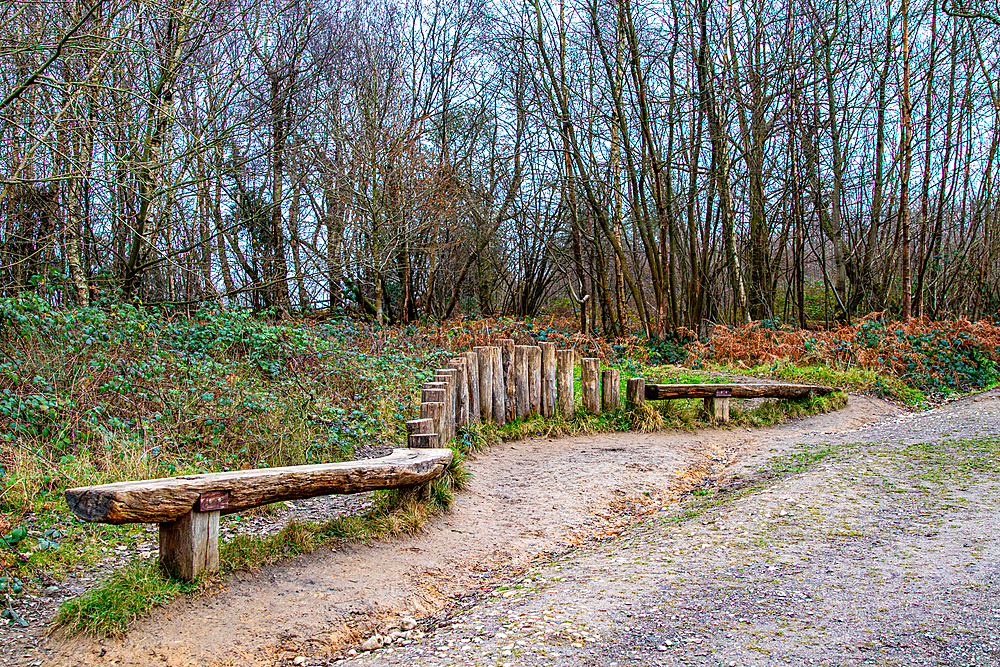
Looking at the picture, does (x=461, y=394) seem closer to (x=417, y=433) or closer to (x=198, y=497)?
(x=417, y=433)

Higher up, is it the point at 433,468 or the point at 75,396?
the point at 75,396

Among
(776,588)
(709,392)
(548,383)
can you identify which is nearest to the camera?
(776,588)

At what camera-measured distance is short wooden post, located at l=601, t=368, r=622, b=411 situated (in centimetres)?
874

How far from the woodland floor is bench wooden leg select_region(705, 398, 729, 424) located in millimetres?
2730

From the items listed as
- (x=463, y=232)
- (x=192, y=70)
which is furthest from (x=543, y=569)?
(x=463, y=232)

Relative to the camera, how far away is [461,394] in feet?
23.6

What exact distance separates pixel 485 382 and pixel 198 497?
4.21 meters

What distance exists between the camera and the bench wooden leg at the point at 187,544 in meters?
3.76

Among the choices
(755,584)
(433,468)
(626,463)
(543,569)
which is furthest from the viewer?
(626,463)

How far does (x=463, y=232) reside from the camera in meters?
18.3

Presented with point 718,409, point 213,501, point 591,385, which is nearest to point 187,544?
point 213,501

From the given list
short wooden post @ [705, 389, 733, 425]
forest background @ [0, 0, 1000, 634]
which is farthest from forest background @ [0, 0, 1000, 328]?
short wooden post @ [705, 389, 733, 425]

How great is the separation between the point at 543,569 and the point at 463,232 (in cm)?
1444

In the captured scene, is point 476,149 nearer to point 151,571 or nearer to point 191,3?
point 191,3
